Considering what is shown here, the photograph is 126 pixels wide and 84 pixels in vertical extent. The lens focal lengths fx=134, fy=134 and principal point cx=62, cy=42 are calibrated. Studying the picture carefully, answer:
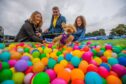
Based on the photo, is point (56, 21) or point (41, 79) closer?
point (41, 79)

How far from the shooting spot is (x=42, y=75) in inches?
29.5

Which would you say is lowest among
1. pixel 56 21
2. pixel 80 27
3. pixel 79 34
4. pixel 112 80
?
pixel 112 80

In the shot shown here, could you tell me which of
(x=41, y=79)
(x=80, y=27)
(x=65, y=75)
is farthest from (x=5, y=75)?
(x=80, y=27)

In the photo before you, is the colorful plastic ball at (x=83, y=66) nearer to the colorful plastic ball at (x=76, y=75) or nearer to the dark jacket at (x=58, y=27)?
the colorful plastic ball at (x=76, y=75)

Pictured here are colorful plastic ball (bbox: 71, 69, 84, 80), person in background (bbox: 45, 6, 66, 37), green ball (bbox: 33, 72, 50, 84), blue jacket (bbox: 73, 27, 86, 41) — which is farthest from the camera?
person in background (bbox: 45, 6, 66, 37)

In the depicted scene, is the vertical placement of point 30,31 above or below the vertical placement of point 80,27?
below

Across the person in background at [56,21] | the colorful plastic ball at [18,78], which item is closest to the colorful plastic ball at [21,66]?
the colorful plastic ball at [18,78]

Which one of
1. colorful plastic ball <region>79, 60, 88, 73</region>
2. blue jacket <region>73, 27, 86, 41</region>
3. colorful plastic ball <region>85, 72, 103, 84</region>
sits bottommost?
colorful plastic ball <region>85, 72, 103, 84</region>

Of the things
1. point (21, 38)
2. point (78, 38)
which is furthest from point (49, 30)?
point (21, 38)

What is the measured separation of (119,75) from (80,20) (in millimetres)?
2389

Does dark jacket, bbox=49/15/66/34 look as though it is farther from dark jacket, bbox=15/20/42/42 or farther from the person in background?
dark jacket, bbox=15/20/42/42

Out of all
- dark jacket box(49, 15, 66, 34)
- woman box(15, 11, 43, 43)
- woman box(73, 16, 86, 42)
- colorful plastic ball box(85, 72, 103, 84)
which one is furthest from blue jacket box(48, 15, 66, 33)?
colorful plastic ball box(85, 72, 103, 84)

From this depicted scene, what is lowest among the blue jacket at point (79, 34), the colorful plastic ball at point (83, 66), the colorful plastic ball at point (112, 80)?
the colorful plastic ball at point (112, 80)

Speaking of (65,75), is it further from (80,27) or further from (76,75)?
(80,27)
